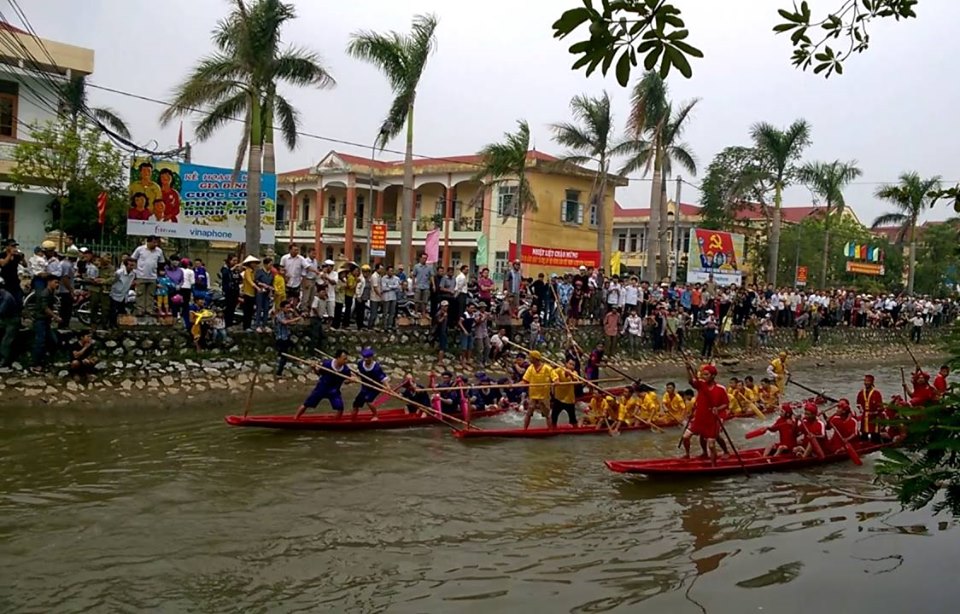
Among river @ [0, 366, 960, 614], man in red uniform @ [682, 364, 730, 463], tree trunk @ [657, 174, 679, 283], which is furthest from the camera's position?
tree trunk @ [657, 174, 679, 283]

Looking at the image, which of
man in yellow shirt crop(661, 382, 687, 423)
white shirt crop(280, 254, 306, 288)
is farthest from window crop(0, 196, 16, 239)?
man in yellow shirt crop(661, 382, 687, 423)

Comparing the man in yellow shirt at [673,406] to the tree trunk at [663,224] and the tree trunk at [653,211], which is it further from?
the tree trunk at [663,224]

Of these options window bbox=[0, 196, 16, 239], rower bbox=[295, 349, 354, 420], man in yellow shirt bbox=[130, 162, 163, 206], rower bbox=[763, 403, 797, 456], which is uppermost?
man in yellow shirt bbox=[130, 162, 163, 206]

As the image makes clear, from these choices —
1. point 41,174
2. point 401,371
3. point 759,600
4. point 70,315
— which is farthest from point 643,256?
point 759,600

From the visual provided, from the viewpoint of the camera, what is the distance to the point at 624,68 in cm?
403

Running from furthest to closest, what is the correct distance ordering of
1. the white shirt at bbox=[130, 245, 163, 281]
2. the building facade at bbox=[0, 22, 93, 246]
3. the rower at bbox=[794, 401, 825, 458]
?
1. the building facade at bbox=[0, 22, 93, 246]
2. the white shirt at bbox=[130, 245, 163, 281]
3. the rower at bbox=[794, 401, 825, 458]

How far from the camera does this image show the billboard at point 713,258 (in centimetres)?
3200

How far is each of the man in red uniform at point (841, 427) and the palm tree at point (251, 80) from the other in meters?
13.8

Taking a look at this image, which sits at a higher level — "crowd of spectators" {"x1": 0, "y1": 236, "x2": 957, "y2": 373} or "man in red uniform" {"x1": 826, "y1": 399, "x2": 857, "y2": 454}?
"crowd of spectators" {"x1": 0, "y1": 236, "x2": 957, "y2": 373}

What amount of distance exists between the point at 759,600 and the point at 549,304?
16001mm

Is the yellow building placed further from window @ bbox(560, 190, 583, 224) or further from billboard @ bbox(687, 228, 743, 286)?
billboard @ bbox(687, 228, 743, 286)

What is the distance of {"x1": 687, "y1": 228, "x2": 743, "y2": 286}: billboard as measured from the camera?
32000 millimetres

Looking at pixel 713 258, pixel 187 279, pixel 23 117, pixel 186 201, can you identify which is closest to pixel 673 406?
pixel 187 279

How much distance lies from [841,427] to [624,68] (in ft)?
41.2
